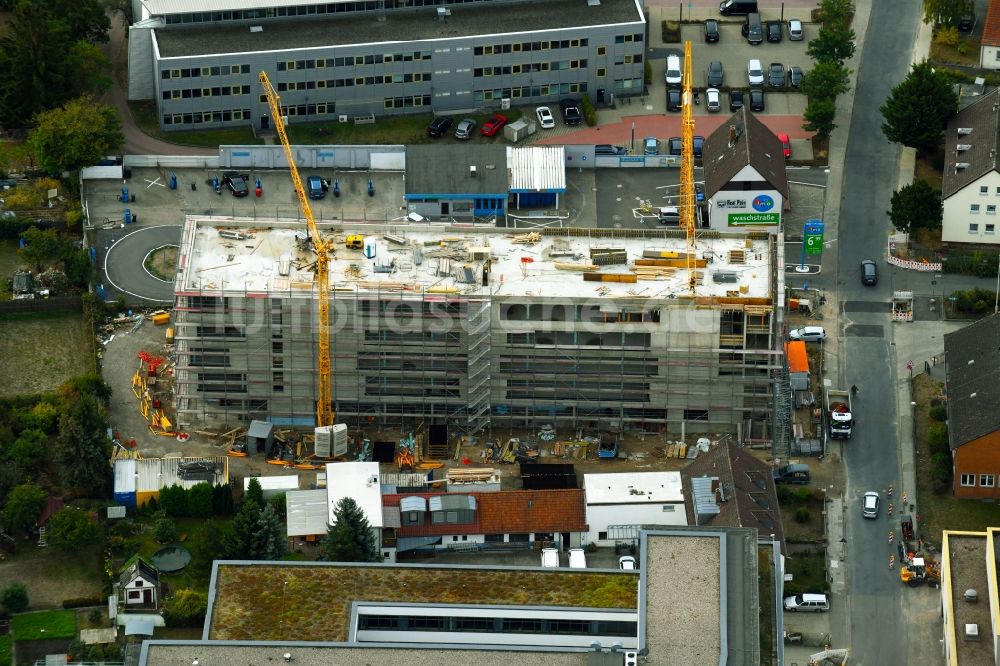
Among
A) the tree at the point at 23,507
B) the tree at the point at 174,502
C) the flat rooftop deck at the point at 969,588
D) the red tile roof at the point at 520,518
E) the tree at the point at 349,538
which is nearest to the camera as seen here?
the flat rooftop deck at the point at 969,588

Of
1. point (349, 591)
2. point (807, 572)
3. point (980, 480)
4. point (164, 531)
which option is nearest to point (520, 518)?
point (349, 591)

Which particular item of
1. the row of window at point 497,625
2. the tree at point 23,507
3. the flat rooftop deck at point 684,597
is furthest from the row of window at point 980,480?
the tree at point 23,507

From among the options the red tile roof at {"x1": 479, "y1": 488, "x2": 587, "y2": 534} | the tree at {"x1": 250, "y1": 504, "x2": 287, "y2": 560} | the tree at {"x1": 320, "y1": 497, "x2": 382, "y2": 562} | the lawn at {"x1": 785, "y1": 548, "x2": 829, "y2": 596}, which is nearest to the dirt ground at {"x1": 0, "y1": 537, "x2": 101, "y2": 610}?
the tree at {"x1": 250, "y1": 504, "x2": 287, "y2": 560}

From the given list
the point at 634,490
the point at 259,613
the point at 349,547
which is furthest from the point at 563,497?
the point at 259,613

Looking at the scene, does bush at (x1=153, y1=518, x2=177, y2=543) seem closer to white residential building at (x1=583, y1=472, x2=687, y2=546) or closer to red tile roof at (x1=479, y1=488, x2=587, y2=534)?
red tile roof at (x1=479, y1=488, x2=587, y2=534)

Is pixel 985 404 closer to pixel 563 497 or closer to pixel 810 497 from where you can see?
pixel 810 497

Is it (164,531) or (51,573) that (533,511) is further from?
(51,573)

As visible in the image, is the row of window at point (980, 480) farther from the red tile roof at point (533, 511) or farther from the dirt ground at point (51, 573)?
the dirt ground at point (51, 573)
